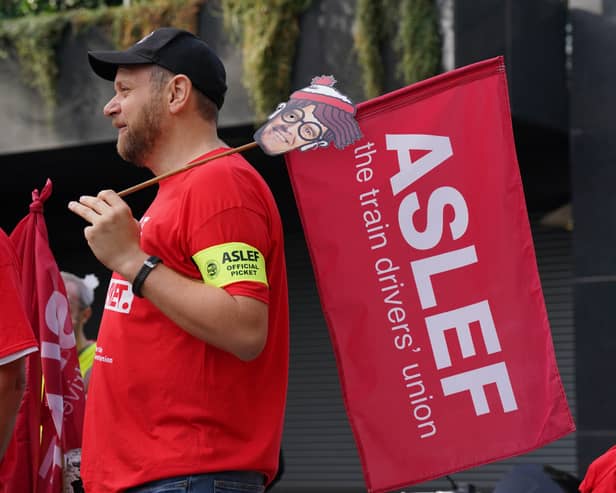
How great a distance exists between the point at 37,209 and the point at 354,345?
4.17 feet

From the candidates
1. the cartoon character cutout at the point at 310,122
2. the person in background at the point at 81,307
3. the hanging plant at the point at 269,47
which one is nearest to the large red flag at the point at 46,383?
the cartoon character cutout at the point at 310,122

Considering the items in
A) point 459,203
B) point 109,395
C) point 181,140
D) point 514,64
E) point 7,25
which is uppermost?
point 7,25

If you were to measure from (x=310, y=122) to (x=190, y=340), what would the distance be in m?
0.79

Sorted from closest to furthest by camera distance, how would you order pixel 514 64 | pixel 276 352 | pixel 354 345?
pixel 276 352, pixel 354 345, pixel 514 64

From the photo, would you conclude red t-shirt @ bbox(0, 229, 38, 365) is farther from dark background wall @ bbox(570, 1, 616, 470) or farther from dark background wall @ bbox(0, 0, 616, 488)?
dark background wall @ bbox(570, 1, 616, 470)

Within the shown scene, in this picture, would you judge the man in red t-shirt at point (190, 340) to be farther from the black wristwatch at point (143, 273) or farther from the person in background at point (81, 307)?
the person in background at point (81, 307)

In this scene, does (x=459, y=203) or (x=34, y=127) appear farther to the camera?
(x=34, y=127)

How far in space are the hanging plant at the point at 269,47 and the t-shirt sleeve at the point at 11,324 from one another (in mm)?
7102

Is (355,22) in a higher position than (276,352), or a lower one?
higher

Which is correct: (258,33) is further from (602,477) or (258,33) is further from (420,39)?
(602,477)

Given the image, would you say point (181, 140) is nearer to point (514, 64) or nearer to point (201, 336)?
point (201, 336)

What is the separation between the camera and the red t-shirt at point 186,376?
312 centimetres

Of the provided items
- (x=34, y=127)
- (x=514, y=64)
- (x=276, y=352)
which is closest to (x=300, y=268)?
(x=34, y=127)

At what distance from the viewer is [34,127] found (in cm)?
1180
